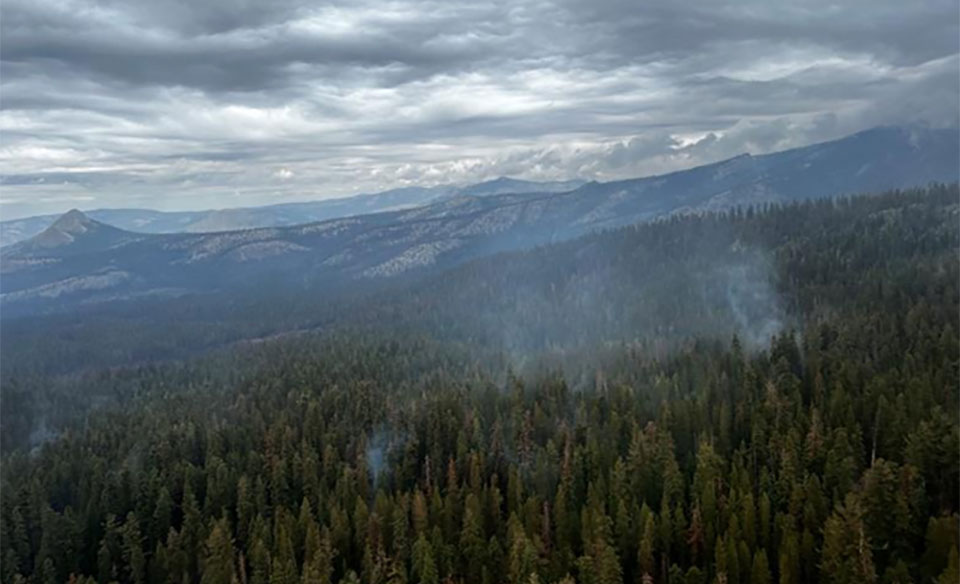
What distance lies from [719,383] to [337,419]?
223 ft

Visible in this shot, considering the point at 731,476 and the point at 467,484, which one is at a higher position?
the point at 731,476

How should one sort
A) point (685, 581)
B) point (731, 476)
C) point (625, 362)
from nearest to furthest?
1. point (685, 581)
2. point (731, 476)
3. point (625, 362)

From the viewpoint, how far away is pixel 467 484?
348 feet

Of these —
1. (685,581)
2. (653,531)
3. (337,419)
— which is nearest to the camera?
(685,581)

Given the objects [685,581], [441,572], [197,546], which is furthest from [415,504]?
[685,581]

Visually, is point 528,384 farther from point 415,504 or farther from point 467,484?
point 415,504

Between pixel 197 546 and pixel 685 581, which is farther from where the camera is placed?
pixel 197 546

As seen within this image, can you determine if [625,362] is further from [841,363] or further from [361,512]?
[361,512]

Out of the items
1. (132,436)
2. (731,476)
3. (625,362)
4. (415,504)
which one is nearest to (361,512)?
(415,504)

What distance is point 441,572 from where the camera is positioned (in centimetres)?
7838

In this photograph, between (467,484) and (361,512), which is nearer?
(361,512)

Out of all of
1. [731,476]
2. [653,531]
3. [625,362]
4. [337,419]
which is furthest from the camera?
[625,362]

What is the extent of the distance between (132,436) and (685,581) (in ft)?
361

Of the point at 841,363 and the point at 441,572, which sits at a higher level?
the point at 841,363
